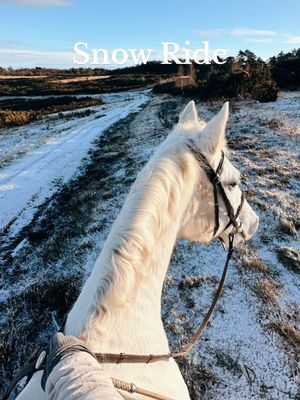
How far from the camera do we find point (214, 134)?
2154mm

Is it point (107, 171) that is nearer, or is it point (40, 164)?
point (107, 171)

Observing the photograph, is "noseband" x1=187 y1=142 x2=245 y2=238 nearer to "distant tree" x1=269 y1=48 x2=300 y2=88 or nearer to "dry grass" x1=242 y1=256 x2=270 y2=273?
"dry grass" x1=242 y1=256 x2=270 y2=273

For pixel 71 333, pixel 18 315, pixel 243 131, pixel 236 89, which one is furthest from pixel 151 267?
pixel 236 89

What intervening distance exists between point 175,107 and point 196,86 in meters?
5.30

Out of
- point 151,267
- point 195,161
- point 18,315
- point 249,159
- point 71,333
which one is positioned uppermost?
point 195,161

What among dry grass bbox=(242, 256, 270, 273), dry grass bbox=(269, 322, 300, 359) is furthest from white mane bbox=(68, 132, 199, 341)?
dry grass bbox=(242, 256, 270, 273)

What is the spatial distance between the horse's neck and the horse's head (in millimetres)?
248

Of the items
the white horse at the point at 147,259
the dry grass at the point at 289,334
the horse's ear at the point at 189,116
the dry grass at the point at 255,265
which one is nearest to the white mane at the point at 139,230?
the white horse at the point at 147,259

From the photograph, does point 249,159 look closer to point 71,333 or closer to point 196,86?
point 71,333

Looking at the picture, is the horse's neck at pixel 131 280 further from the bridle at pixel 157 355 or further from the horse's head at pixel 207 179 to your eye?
the horse's head at pixel 207 179

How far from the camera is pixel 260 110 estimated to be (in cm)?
1706

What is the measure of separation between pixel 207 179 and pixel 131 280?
0.92 m

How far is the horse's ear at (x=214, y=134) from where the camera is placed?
6.77 ft

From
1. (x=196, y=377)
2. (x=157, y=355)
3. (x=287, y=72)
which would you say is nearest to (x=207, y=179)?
(x=157, y=355)
